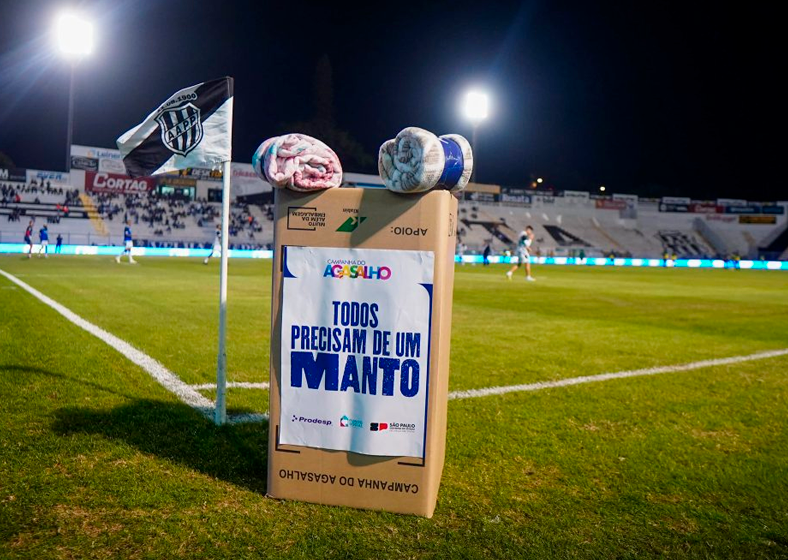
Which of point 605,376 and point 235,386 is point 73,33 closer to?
point 235,386

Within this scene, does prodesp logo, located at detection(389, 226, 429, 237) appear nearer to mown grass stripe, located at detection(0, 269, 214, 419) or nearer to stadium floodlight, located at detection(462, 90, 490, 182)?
mown grass stripe, located at detection(0, 269, 214, 419)

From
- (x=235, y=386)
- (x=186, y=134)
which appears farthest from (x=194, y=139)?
(x=235, y=386)

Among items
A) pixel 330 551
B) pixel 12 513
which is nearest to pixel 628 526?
pixel 330 551

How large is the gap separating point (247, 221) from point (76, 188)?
13408 mm

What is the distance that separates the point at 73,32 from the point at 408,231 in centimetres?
3917

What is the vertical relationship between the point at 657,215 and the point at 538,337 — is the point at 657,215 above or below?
above

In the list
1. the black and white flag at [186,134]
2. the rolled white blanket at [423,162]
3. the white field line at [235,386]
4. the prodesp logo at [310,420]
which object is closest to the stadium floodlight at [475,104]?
the white field line at [235,386]

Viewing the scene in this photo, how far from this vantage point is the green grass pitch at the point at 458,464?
9.07ft

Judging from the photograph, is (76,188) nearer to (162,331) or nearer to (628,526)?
(162,331)

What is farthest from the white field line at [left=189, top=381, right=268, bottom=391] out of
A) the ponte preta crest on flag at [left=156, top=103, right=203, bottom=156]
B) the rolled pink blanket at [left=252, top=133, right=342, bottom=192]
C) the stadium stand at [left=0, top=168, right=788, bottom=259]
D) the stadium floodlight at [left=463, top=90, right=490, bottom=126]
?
the stadium floodlight at [left=463, top=90, right=490, bottom=126]

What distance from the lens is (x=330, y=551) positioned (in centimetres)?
264

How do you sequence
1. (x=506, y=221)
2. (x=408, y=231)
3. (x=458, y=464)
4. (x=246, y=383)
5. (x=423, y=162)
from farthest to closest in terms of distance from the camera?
(x=506, y=221), (x=246, y=383), (x=458, y=464), (x=408, y=231), (x=423, y=162)

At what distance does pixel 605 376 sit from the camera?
6.40 meters

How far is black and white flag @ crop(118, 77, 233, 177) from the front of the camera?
14.3ft
